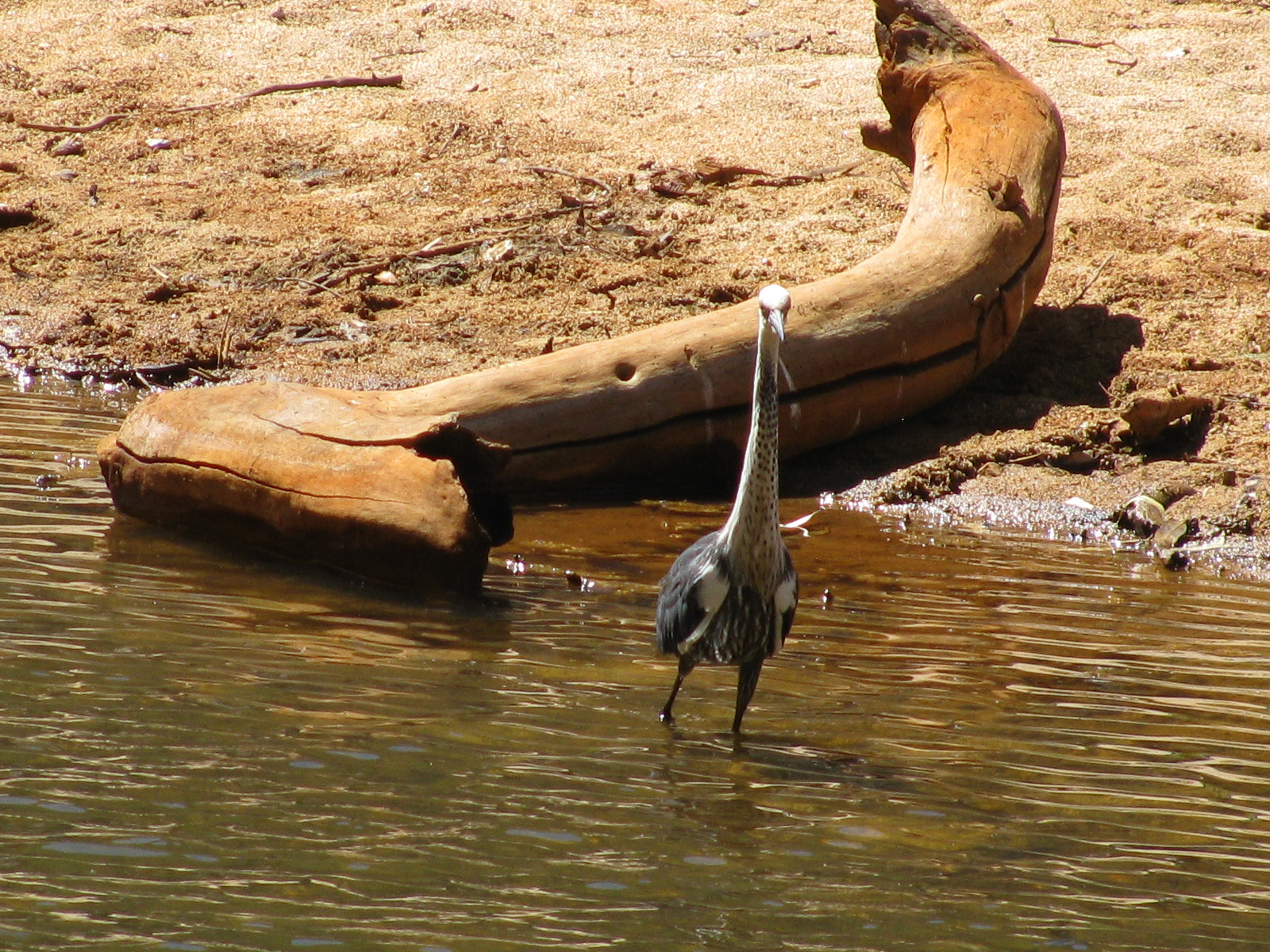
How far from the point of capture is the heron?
15.5ft

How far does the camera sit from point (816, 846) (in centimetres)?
384

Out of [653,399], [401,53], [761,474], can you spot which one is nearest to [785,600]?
[761,474]

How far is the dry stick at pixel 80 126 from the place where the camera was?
12.5m

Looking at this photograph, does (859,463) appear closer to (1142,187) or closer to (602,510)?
(602,510)

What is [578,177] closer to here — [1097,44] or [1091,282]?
[1091,282]

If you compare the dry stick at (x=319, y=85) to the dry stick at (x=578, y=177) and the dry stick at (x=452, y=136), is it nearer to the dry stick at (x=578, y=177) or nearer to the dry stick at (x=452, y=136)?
the dry stick at (x=452, y=136)

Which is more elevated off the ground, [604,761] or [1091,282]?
[1091,282]

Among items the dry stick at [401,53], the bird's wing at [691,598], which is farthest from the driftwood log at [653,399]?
the dry stick at [401,53]

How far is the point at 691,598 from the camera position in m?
4.83

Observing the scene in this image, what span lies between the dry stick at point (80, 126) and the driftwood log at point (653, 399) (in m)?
6.76

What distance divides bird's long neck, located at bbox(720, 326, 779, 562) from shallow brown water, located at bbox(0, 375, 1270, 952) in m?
0.60

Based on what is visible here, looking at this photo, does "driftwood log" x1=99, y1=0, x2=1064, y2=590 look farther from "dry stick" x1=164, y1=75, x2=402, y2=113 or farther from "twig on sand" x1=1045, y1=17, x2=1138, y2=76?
"dry stick" x1=164, y1=75, x2=402, y2=113

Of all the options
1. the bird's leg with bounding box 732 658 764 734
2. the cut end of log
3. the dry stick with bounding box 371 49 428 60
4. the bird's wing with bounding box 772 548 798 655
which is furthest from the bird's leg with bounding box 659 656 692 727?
the dry stick with bounding box 371 49 428 60

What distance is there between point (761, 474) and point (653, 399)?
8.03ft
